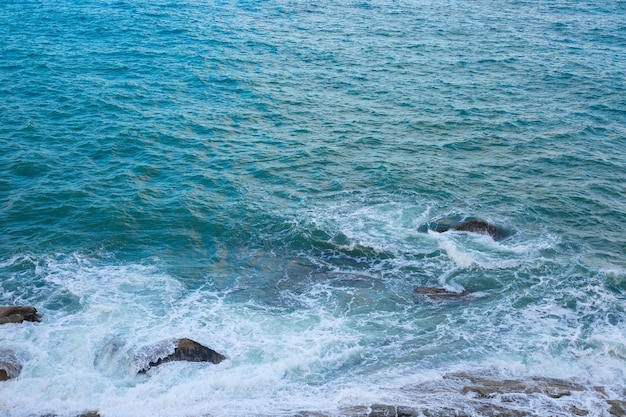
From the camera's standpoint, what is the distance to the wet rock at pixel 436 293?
22562 millimetres

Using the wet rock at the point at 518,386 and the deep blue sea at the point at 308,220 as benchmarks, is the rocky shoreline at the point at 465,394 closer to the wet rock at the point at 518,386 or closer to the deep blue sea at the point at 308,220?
the wet rock at the point at 518,386

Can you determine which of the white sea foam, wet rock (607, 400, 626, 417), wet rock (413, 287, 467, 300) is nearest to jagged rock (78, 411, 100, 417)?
the white sea foam

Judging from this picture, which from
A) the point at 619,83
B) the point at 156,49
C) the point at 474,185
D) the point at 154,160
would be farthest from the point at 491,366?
the point at 156,49

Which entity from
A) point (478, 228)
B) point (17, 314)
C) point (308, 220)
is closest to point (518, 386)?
point (478, 228)

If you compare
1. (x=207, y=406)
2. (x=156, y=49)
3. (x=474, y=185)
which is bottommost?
(x=207, y=406)

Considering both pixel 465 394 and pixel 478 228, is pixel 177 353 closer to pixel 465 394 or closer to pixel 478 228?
pixel 465 394

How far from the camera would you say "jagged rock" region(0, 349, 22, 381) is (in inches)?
716

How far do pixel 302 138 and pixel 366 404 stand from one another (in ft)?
66.3

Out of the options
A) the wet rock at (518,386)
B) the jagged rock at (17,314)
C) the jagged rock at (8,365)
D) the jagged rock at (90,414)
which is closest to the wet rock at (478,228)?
the wet rock at (518,386)

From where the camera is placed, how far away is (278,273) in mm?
24203

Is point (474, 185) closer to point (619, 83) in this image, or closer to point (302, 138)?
point (302, 138)

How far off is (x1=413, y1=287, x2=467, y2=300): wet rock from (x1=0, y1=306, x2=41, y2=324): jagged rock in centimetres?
1412

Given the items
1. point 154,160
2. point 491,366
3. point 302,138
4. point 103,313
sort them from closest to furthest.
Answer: point 491,366, point 103,313, point 154,160, point 302,138

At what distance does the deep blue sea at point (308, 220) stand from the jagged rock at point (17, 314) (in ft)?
1.10
